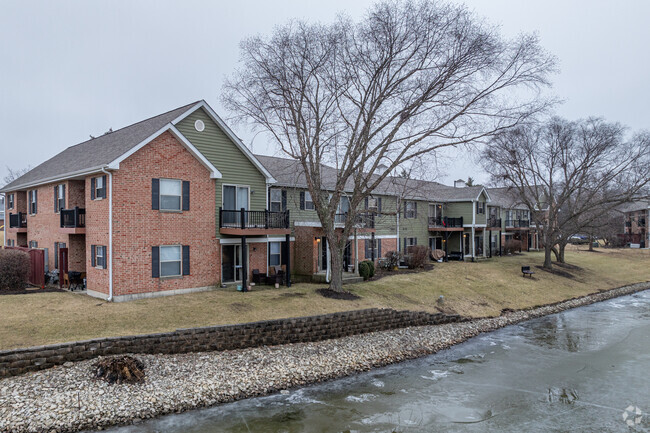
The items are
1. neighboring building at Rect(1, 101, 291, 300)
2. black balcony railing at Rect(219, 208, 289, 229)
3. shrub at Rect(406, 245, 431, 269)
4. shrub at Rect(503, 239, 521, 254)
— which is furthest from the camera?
shrub at Rect(503, 239, 521, 254)

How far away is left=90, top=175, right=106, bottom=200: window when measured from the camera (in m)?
17.3

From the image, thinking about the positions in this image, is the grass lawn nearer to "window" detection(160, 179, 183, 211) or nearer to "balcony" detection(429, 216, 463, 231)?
"window" detection(160, 179, 183, 211)

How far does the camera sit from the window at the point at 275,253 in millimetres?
22969

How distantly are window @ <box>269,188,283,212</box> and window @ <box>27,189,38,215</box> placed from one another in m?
12.7

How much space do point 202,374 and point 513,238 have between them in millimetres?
43964

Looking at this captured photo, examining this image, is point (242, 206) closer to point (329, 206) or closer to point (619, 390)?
point (329, 206)

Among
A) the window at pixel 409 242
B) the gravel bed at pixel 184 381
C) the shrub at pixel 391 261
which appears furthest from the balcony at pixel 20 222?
the window at pixel 409 242

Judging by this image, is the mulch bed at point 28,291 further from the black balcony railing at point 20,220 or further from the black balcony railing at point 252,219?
the black balcony railing at point 252,219

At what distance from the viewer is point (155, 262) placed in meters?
17.7

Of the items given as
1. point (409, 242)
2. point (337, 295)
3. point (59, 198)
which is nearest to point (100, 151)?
point (59, 198)

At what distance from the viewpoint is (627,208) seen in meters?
67.0

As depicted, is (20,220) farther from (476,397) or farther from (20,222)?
(476,397)

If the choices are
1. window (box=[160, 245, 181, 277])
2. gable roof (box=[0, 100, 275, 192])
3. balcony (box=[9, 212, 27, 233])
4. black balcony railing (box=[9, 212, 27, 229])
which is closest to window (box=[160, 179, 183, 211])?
gable roof (box=[0, 100, 275, 192])

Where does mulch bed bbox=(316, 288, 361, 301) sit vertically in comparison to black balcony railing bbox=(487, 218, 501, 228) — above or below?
below
